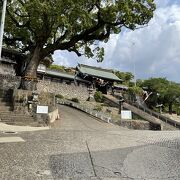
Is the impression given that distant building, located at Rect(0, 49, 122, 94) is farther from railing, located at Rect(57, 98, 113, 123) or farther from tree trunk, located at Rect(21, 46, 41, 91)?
tree trunk, located at Rect(21, 46, 41, 91)

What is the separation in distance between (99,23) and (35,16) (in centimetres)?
603

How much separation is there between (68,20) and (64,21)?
76 cm

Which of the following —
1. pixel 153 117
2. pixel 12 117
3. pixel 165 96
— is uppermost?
pixel 165 96

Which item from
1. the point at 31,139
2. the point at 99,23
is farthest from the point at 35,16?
the point at 31,139

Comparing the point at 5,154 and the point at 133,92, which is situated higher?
the point at 133,92

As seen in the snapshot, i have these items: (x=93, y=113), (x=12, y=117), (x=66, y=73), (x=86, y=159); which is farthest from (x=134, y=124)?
(x=66, y=73)

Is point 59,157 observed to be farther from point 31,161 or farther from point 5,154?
point 5,154

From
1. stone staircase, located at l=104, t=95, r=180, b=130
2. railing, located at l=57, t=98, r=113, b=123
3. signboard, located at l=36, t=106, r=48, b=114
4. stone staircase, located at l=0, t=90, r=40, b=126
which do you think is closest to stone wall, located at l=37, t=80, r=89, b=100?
stone staircase, located at l=104, t=95, r=180, b=130

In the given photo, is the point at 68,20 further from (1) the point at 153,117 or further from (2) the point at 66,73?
(2) the point at 66,73

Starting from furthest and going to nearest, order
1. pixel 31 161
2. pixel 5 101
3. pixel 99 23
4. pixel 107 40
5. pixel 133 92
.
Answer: pixel 133 92, pixel 107 40, pixel 99 23, pixel 5 101, pixel 31 161

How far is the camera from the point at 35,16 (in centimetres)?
2377

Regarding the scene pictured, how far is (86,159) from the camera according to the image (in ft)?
29.6

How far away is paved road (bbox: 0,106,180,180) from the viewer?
7.49 m

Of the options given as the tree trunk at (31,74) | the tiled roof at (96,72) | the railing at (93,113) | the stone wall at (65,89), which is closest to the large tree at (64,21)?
the tree trunk at (31,74)
